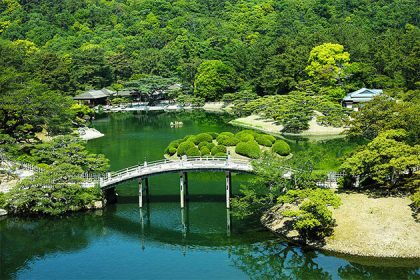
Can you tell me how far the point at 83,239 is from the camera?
34531mm

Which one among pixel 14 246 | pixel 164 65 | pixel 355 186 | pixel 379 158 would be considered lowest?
pixel 14 246

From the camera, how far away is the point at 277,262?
30.3 m

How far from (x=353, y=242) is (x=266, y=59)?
220ft

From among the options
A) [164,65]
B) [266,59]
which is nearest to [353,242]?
[266,59]

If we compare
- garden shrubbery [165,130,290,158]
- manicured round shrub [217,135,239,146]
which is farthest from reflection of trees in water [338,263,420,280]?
manicured round shrub [217,135,239,146]

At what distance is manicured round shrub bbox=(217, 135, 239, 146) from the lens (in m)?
52.9

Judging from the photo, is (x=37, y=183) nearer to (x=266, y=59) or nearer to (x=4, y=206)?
(x=4, y=206)

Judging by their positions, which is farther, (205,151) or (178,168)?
(205,151)

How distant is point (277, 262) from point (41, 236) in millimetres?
15926

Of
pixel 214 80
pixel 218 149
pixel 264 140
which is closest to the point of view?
pixel 218 149

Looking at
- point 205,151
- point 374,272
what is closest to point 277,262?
point 374,272

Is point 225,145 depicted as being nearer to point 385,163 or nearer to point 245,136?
point 245,136

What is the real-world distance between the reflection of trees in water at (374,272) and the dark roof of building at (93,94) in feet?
246

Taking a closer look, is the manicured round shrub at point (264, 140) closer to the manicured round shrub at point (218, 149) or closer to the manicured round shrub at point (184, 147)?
the manicured round shrub at point (218, 149)
